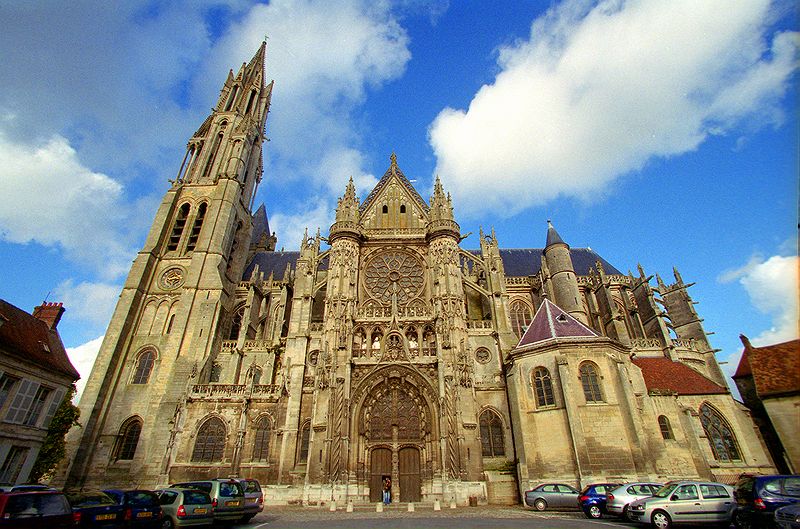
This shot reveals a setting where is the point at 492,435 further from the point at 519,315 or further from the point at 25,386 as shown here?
the point at 25,386

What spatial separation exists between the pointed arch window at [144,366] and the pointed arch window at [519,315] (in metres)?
23.8

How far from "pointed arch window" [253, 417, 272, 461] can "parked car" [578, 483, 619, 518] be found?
14682 millimetres

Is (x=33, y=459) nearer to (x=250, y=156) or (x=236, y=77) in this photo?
(x=250, y=156)

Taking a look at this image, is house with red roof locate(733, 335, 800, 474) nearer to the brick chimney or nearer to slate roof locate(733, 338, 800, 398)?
slate roof locate(733, 338, 800, 398)

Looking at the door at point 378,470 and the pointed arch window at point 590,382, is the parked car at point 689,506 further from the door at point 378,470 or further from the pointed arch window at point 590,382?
the door at point 378,470

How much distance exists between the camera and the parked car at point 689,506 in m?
9.95

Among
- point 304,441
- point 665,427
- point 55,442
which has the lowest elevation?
point 55,442

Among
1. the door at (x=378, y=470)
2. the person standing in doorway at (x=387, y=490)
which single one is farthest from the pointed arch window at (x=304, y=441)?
the person standing in doorway at (x=387, y=490)

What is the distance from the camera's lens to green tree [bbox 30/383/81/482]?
17.1 meters

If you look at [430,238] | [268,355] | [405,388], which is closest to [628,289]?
[430,238]

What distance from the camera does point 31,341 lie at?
1819cm

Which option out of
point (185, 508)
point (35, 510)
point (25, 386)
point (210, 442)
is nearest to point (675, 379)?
point (185, 508)

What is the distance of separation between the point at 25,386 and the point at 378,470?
15573 millimetres

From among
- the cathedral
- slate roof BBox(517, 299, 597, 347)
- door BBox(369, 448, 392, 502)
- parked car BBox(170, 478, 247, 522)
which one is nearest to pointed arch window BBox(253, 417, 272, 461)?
the cathedral
